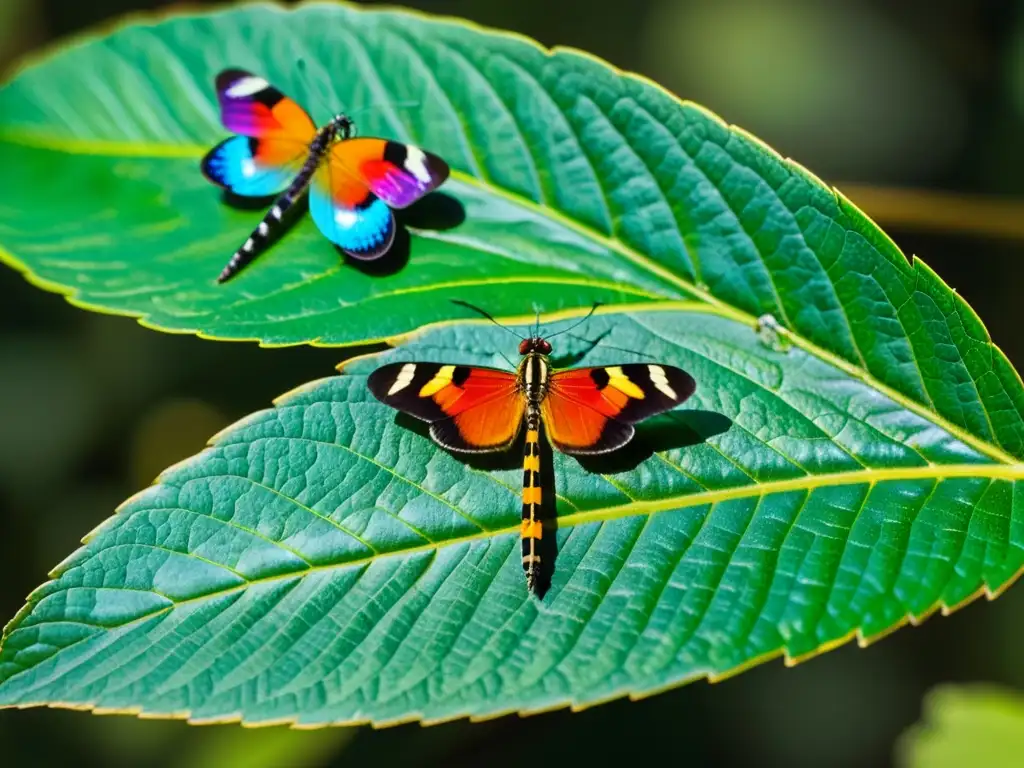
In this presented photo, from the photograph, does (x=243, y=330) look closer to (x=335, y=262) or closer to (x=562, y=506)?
(x=335, y=262)

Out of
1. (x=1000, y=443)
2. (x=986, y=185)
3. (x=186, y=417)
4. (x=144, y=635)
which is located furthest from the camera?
(x=986, y=185)

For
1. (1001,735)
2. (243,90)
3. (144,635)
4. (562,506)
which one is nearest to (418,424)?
(562,506)

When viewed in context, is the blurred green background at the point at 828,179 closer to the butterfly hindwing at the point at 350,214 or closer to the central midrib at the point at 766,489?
the butterfly hindwing at the point at 350,214

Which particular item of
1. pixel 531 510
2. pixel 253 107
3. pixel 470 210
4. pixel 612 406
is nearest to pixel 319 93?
pixel 253 107

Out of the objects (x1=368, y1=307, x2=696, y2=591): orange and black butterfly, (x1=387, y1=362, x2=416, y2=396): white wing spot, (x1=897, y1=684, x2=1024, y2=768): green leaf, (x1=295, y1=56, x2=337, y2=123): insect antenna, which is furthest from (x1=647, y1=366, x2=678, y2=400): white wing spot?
(x1=897, y1=684, x2=1024, y2=768): green leaf

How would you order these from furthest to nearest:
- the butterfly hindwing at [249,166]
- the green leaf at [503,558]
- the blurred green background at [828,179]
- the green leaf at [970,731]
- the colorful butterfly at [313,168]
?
the blurred green background at [828,179], the green leaf at [970,731], the butterfly hindwing at [249,166], the colorful butterfly at [313,168], the green leaf at [503,558]

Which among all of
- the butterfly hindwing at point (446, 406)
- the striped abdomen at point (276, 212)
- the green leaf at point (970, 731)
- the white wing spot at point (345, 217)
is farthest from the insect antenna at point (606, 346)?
the green leaf at point (970, 731)

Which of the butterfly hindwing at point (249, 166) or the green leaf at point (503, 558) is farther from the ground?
the butterfly hindwing at point (249, 166)
